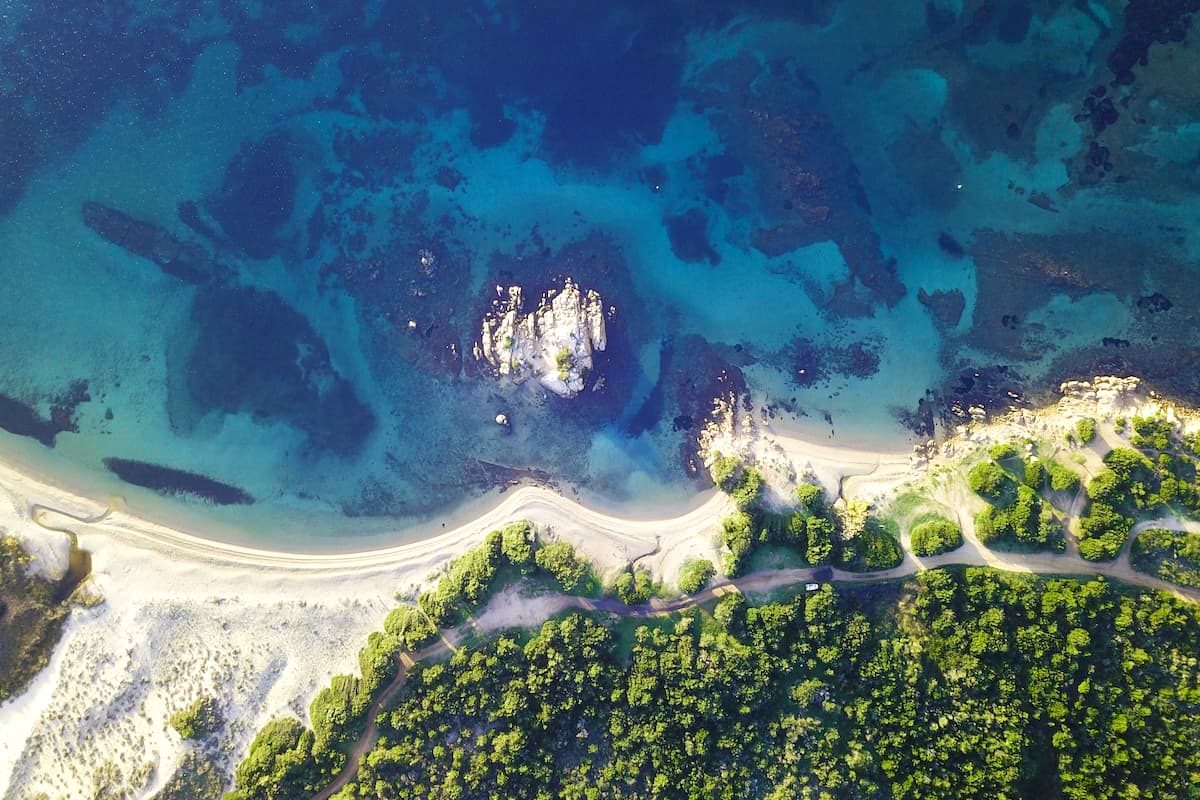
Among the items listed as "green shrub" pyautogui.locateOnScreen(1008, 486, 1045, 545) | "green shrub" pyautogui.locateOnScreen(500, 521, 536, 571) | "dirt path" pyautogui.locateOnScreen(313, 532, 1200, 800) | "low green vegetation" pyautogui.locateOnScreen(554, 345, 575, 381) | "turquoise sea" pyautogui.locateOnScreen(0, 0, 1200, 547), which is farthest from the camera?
"turquoise sea" pyautogui.locateOnScreen(0, 0, 1200, 547)

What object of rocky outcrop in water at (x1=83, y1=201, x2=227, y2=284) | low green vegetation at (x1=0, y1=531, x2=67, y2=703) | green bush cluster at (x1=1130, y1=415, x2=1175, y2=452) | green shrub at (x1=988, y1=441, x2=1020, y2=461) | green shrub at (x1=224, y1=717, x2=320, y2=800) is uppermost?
rocky outcrop in water at (x1=83, y1=201, x2=227, y2=284)

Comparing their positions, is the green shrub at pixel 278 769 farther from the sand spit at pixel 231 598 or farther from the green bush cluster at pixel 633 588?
the green bush cluster at pixel 633 588

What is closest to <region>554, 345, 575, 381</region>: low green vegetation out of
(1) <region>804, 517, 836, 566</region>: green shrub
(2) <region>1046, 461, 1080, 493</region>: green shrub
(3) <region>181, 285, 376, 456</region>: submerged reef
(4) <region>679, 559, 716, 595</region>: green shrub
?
(3) <region>181, 285, 376, 456</region>: submerged reef

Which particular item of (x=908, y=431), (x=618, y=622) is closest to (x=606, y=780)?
(x=618, y=622)

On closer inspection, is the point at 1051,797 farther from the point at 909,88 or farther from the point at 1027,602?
the point at 909,88

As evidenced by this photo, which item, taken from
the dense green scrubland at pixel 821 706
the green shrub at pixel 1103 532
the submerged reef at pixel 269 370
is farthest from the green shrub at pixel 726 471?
the submerged reef at pixel 269 370

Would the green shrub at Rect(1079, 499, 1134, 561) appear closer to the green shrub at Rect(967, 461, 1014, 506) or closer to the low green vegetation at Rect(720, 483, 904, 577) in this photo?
the green shrub at Rect(967, 461, 1014, 506)

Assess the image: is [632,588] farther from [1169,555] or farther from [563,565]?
[1169,555]
